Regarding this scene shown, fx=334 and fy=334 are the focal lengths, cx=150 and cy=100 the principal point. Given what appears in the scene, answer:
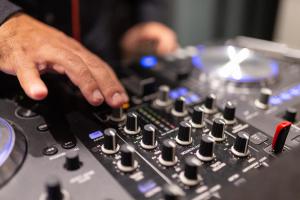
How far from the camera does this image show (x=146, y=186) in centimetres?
52

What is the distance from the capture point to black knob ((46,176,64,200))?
0.46 meters

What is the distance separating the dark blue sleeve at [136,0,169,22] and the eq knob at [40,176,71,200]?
4.27ft

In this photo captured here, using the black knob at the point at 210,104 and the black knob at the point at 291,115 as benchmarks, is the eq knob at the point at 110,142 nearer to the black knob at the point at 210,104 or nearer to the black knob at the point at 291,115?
the black knob at the point at 210,104

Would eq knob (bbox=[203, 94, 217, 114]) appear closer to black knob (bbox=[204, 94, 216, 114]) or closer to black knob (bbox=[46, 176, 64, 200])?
black knob (bbox=[204, 94, 216, 114])

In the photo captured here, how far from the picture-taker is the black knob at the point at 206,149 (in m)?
0.57

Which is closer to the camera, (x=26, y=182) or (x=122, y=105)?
(x=26, y=182)

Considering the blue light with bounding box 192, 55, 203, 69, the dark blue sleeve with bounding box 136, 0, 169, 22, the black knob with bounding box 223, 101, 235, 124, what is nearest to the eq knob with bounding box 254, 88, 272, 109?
the black knob with bounding box 223, 101, 235, 124

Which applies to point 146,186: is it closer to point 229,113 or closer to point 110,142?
point 110,142

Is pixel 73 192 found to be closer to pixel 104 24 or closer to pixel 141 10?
pixel 104 24

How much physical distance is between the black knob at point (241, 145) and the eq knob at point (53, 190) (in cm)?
30

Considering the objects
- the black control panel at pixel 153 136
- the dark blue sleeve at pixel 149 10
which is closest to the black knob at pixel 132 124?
the black control panel at pixel 153 136

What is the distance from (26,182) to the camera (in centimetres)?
52

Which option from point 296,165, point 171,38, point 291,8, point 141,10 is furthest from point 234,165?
point 291,8

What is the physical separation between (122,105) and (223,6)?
1.73m
